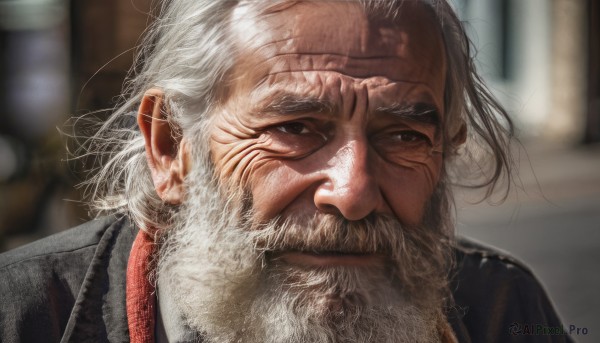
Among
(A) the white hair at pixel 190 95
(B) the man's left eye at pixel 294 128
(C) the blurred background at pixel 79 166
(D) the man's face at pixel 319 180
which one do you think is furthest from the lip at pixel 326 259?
(C) the blurred background at pixel 79 166

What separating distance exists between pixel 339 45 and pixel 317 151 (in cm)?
29

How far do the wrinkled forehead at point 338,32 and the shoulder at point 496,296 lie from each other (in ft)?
2.94

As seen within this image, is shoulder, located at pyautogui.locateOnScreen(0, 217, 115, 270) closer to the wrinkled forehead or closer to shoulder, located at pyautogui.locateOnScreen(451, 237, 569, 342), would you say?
the wrinkled forehead

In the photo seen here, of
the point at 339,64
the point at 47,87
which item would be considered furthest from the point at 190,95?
the point at 47,87

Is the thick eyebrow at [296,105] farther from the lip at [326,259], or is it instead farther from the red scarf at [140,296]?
the red scarf at [140,296]

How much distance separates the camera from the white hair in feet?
7.54

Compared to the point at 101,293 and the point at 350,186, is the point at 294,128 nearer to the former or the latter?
the point at 350,186

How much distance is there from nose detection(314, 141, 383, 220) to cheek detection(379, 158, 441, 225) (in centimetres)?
7

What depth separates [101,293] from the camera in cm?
227

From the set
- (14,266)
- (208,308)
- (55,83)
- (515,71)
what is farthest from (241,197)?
(515,71)

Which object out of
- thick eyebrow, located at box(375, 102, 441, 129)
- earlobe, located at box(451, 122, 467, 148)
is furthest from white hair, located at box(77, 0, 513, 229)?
thick eyebrow, located at box(375, 102, 441, 129)

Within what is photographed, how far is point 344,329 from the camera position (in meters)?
2.09

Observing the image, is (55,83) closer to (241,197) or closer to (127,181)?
(127,181)

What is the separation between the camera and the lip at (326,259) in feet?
6.74
